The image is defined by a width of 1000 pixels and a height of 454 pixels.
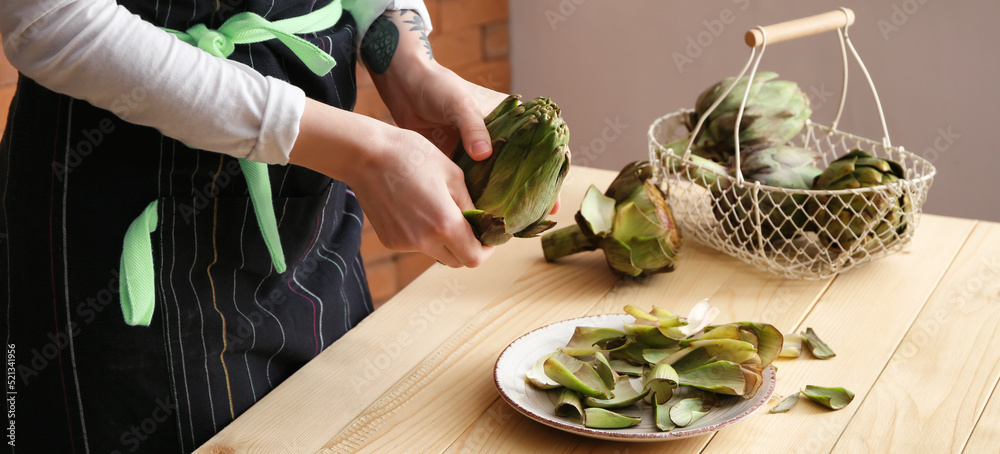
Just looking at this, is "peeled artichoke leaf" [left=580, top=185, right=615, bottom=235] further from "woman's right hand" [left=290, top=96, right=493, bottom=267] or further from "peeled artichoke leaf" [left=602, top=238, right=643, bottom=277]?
"woman's right hand" [left=290, top=96, right=493, bottom=267]

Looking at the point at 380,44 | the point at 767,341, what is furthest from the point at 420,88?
the point at 767,341

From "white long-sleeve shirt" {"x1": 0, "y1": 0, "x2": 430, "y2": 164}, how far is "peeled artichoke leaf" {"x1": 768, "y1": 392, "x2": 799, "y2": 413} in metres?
0.41

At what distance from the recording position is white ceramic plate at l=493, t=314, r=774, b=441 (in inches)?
24.0

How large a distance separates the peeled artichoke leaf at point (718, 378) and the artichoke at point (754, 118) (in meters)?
0.38

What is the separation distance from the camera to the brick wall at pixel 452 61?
192cm

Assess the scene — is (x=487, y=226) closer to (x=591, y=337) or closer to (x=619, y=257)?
(x=591, y=337)

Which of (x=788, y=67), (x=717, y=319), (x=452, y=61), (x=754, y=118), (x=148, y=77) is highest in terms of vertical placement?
(x=148, y=77)

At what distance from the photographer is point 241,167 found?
2.39ft

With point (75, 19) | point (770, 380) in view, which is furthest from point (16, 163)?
point (770, 380)

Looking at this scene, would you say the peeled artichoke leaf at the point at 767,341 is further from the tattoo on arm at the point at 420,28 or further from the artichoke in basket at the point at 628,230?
the tattoo on arm at the point at 420,28

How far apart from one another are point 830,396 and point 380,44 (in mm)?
512

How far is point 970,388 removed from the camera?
2.27 ft

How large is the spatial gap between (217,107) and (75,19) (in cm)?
10

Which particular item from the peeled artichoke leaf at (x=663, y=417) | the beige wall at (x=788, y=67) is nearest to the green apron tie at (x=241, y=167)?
the peeled artichoke leaf at (x=663, y=417)
